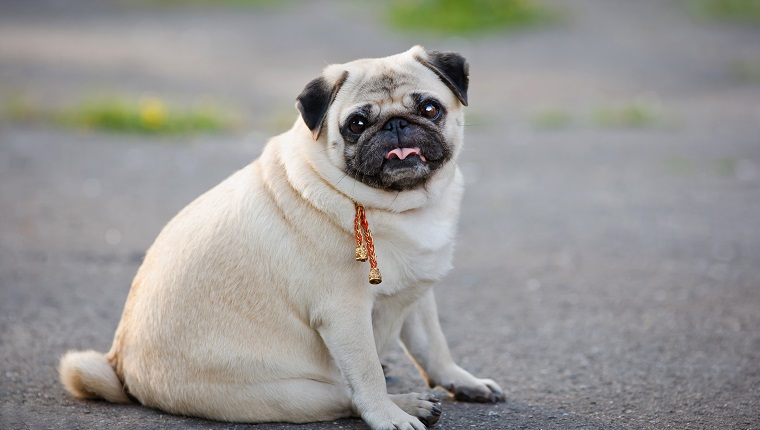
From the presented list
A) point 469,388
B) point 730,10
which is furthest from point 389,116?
point 730,10

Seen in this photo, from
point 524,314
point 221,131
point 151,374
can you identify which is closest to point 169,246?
point 151,374

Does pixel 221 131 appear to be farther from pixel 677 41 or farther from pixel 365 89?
pixel 677 41

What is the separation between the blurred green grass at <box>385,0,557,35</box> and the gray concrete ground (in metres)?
0.60

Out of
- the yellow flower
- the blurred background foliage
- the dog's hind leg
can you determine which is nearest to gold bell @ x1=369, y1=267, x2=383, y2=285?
the dog's hind leg

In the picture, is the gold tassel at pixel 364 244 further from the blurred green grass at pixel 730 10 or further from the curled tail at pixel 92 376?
the blurred green grass at pixel 730 10

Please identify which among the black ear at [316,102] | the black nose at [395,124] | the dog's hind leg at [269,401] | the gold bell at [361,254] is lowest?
the dog's hind leg at [269,401]

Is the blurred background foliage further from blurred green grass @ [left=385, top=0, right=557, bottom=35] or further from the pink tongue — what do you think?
the pink tongue

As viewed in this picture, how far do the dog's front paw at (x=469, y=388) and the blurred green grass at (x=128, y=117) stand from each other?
646 centimetres

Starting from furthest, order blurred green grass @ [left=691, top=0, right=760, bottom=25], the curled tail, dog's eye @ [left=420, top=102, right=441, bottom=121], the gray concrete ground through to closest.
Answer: blurred green grass @ [left=691, top=0, right=760, bottom=25] < the gray concrete ground < the curled tail < dog's eye @ [left=420, top=102, right=441, bottom=121]

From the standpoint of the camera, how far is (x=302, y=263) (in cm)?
360

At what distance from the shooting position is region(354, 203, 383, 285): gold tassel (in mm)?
3459

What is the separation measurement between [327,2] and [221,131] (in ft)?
35.9

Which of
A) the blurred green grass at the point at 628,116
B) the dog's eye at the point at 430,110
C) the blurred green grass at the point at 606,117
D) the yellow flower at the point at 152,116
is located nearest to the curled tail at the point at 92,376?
the dog's eye at the point at 430,110

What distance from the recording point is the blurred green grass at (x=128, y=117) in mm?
9930
